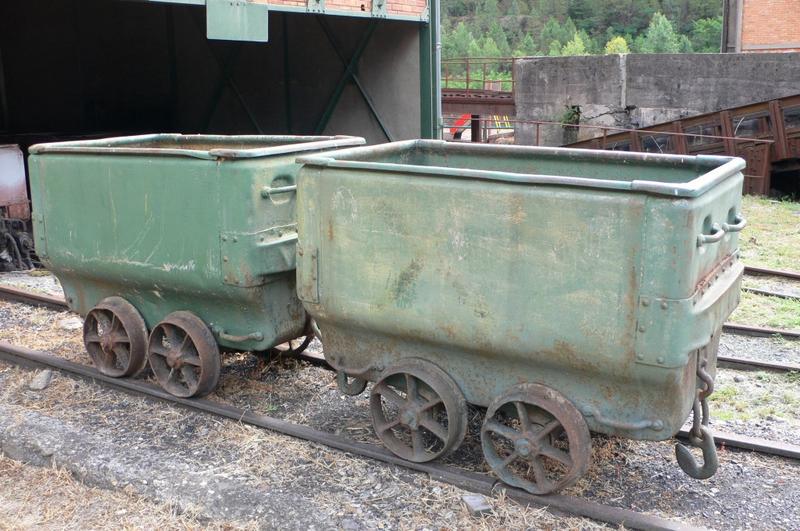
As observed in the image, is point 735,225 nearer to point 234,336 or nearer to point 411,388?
point 411,388

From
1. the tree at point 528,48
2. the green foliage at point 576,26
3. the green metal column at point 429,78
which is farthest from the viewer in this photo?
the tree at point 528,48

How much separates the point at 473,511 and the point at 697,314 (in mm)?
1492

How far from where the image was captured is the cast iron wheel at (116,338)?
5680 millimetres

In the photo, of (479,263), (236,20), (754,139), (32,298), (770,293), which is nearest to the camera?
(479,263)

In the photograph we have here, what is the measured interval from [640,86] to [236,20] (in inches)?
587

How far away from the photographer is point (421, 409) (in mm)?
4402

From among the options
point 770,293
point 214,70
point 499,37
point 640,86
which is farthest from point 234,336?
point 499,37

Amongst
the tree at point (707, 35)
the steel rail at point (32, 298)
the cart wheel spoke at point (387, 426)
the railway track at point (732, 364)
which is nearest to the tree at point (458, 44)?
the tree at point (707, 35)

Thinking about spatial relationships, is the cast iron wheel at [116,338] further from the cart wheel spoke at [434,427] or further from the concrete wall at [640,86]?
the concrete wall at [640,86]

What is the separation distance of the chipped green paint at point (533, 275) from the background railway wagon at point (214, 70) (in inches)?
220

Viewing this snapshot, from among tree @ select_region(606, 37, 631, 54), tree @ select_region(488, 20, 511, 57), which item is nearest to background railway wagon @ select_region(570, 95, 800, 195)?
tree @ select_region(606, 37, 631, 54)

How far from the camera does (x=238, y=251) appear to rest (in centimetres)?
491

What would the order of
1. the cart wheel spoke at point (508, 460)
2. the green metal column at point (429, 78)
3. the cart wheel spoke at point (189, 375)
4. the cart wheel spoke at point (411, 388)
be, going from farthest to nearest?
the green metal column at point (429, 78)
the cart wheel spoke at point (189, 375)
the cart wheel spoke at point (411, 388)
the cart wheel spoke at point (508, 460)

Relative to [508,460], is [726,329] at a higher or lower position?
lower
